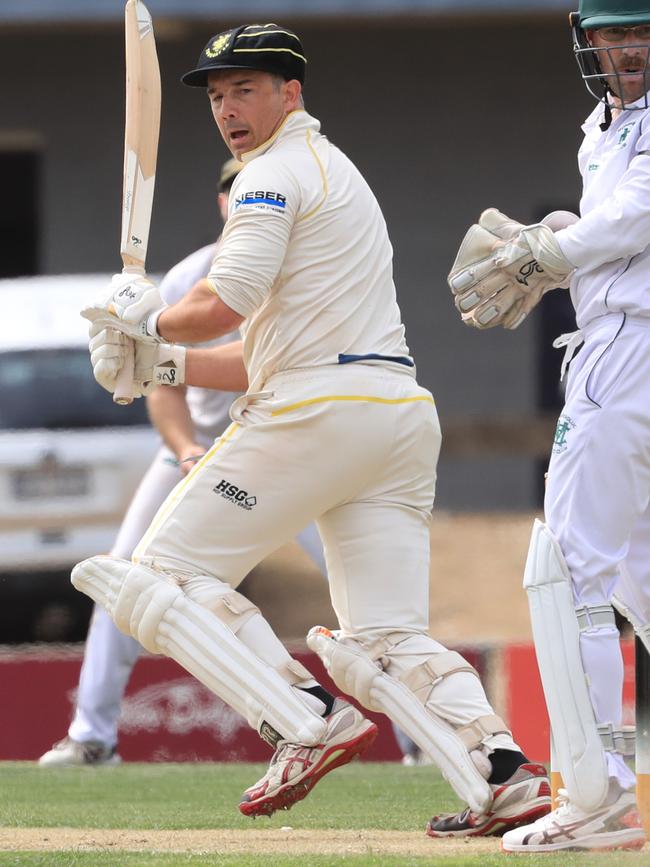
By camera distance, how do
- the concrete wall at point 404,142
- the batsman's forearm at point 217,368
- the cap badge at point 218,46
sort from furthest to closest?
the concrete wall at point 404,142
the batsman's forearm at point 217,368
the cap badge at point 218,46

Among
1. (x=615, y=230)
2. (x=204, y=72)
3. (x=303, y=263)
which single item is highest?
(x=204, y=72)

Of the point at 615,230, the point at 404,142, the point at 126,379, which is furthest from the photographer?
the point at 404,142

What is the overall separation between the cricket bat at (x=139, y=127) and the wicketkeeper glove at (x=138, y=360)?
0.83 feet

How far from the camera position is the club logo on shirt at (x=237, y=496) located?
195 inches

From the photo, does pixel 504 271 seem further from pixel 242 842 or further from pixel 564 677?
pixel 242 842

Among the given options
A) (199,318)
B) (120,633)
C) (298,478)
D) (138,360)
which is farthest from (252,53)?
(120,633)

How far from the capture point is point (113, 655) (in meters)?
7.41

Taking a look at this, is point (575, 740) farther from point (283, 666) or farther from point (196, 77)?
point (196, 77)

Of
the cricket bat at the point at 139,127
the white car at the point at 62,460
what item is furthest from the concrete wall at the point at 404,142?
the cricket bat at the point at 139,127

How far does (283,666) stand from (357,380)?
2.52ft

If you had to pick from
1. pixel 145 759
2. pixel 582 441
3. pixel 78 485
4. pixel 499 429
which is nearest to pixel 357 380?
pixel 582 441

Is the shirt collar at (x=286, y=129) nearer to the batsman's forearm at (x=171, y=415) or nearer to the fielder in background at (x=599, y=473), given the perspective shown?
the fielder in background at (x=599, y=473)

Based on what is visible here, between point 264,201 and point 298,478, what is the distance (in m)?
0.70

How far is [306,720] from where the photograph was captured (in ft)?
16.1
